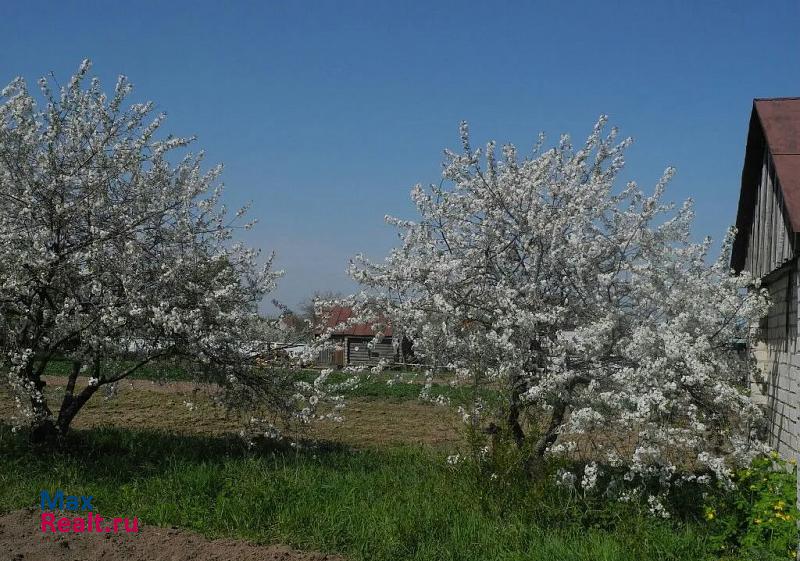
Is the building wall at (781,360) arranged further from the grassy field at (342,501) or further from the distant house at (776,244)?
the grassy field at (342,501)

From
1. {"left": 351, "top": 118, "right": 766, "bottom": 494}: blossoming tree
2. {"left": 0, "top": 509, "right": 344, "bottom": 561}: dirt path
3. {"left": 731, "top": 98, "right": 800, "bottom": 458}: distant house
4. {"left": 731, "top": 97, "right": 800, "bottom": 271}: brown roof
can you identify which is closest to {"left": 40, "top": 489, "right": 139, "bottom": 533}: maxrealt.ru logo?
{"left": 0, "top": 509, "right": 344, "bottom": 561}: dirt path

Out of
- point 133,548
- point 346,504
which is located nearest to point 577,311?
point 346,504

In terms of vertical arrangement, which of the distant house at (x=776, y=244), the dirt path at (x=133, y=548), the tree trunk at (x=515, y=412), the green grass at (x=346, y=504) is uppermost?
the distant house at (x=776, y=244)

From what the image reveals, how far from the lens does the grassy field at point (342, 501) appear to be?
6422 millimetres

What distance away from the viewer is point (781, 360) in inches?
327

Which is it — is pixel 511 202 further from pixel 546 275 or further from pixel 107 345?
pixel 107 345

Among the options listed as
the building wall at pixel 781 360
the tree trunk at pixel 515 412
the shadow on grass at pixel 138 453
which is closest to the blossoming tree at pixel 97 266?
the shadow on grass at pixel 138 453

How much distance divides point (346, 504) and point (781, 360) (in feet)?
16.1

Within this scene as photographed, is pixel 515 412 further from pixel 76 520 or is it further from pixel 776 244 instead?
pixel 76 520

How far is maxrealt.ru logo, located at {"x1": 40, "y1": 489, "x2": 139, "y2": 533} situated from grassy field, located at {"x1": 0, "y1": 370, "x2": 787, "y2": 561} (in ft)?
0.51

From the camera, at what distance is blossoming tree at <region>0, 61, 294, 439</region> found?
8.77 metres

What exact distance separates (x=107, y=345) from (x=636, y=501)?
5999 millimetres

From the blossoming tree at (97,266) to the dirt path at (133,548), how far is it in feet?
7.79

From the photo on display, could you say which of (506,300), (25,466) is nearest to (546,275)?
(506,300)
